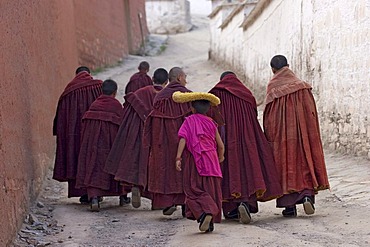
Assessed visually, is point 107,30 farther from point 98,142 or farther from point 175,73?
point 175,73

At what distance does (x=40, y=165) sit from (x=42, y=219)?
149cm

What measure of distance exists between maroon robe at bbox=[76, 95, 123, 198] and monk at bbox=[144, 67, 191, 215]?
889mm

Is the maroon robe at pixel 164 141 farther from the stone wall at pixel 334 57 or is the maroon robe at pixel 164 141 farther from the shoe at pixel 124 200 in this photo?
the stone wall at pixel 334 57

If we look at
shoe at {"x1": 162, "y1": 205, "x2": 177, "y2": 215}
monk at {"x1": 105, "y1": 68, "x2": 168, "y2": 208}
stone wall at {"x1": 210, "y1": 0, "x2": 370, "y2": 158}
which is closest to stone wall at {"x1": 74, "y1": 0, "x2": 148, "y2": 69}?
stone wall at {"x1": 210, "y1": 0, "x2": 370, "y2": 158}

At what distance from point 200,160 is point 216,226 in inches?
29.4

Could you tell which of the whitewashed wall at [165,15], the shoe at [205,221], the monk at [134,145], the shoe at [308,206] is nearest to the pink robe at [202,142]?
the shoe at [205,221]

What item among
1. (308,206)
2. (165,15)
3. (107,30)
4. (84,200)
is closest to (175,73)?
(308,206)

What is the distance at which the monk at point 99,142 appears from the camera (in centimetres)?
782

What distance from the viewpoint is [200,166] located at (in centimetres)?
613

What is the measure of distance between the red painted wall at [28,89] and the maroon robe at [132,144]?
3.00 feet

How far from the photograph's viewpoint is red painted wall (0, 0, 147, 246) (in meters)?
6.08

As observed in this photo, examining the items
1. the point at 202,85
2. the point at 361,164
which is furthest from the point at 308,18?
the point at 202,85

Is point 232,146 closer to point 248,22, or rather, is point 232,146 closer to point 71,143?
point 71,143

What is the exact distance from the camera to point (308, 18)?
35.5 feet
